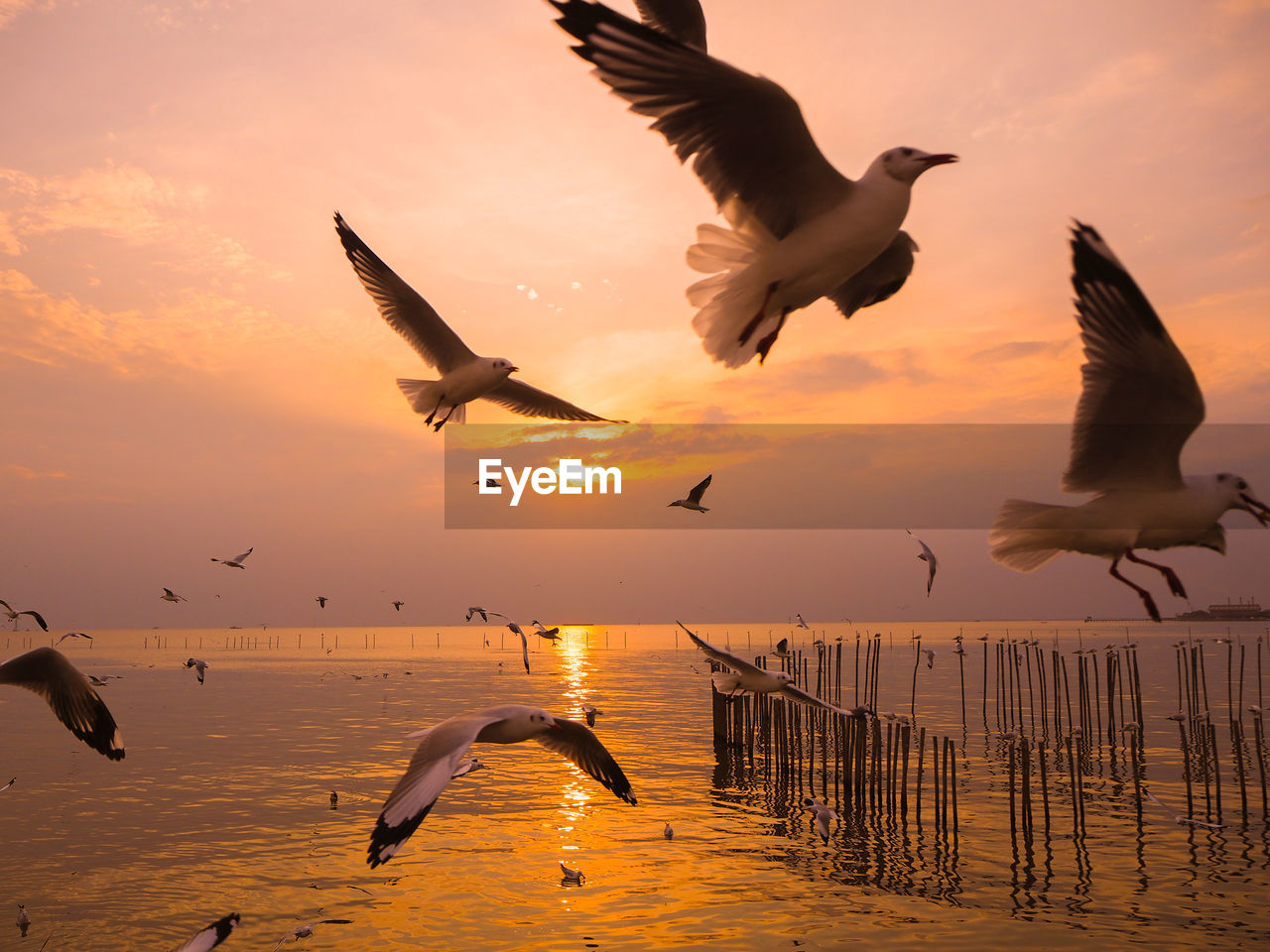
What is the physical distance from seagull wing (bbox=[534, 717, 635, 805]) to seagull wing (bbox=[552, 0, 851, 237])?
6191 mm

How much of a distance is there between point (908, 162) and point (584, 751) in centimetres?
700

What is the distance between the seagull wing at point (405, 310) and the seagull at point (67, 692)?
5276mm

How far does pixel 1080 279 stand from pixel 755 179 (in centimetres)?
124

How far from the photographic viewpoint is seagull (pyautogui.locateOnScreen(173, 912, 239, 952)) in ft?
16.7

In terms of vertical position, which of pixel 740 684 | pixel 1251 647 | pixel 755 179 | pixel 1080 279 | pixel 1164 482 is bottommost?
pixel 1251 647

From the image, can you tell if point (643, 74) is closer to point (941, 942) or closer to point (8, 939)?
point (941, 942)

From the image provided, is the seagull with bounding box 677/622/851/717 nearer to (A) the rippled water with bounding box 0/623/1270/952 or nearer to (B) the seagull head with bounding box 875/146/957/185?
(A) the rippled water with bounding box 0/623/1270/952

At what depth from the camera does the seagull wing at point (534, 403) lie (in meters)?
13.0

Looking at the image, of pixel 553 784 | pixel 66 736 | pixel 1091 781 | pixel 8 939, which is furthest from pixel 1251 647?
pixel 8 939

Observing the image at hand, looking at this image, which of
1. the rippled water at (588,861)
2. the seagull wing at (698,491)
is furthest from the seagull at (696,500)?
the rippled water at (588,861)

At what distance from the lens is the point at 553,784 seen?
99.0 ft

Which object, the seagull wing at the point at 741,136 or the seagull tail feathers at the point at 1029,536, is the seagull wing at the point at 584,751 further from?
the seagull wing at the point at 741,136

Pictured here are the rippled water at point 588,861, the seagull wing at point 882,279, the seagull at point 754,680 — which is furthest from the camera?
the rippled water at point 588,861

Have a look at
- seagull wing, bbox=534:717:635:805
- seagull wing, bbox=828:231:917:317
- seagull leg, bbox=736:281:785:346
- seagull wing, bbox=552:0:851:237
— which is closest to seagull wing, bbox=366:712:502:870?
seagull wing, bbox=534:717:635:805
